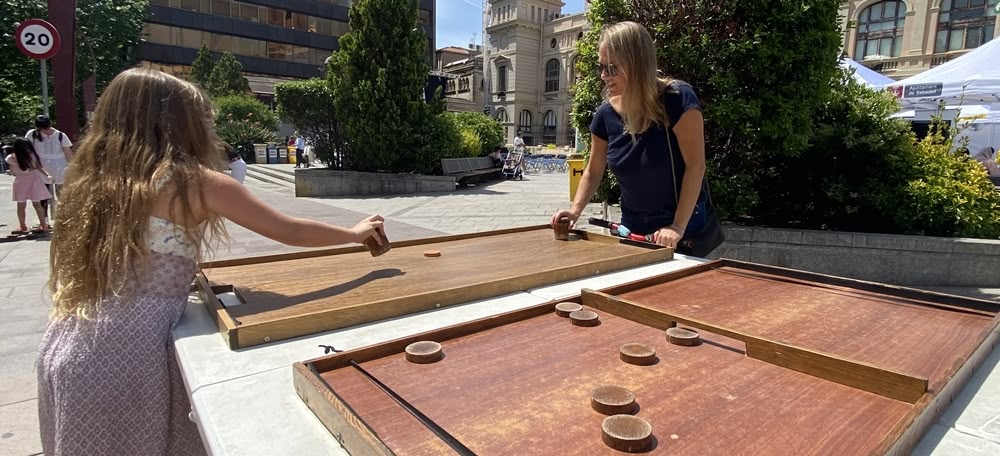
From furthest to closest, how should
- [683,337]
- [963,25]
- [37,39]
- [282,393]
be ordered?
1. [963,25]
2. [37,39]
3. [683,337]
4. [282,393]

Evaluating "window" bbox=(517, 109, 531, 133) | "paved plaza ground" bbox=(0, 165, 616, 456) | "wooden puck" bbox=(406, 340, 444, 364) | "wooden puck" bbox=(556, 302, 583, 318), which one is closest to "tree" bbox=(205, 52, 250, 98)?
"paved plaza ground" bbox=(0, 165, 616, 456)

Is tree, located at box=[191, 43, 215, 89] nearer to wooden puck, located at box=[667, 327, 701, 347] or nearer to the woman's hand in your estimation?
the woman's hand

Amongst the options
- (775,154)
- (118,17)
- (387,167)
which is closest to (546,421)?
(775,154)

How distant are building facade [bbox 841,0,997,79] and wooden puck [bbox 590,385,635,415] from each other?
132 feet

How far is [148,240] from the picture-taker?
4.78ft

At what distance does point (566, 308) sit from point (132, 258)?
1125mm

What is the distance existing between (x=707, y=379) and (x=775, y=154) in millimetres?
5105

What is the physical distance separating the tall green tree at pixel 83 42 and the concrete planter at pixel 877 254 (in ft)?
71.4

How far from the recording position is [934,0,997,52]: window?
3247 centimetres

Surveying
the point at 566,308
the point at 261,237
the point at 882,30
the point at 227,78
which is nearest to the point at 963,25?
the point at 882,30

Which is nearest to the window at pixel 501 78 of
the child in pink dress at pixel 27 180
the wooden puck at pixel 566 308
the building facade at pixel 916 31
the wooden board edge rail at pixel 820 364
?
the building facade at pixel 916 31

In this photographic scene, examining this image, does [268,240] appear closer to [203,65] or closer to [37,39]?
[37,39]

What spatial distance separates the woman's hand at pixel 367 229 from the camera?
178 cm

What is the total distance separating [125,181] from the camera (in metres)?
1.45
